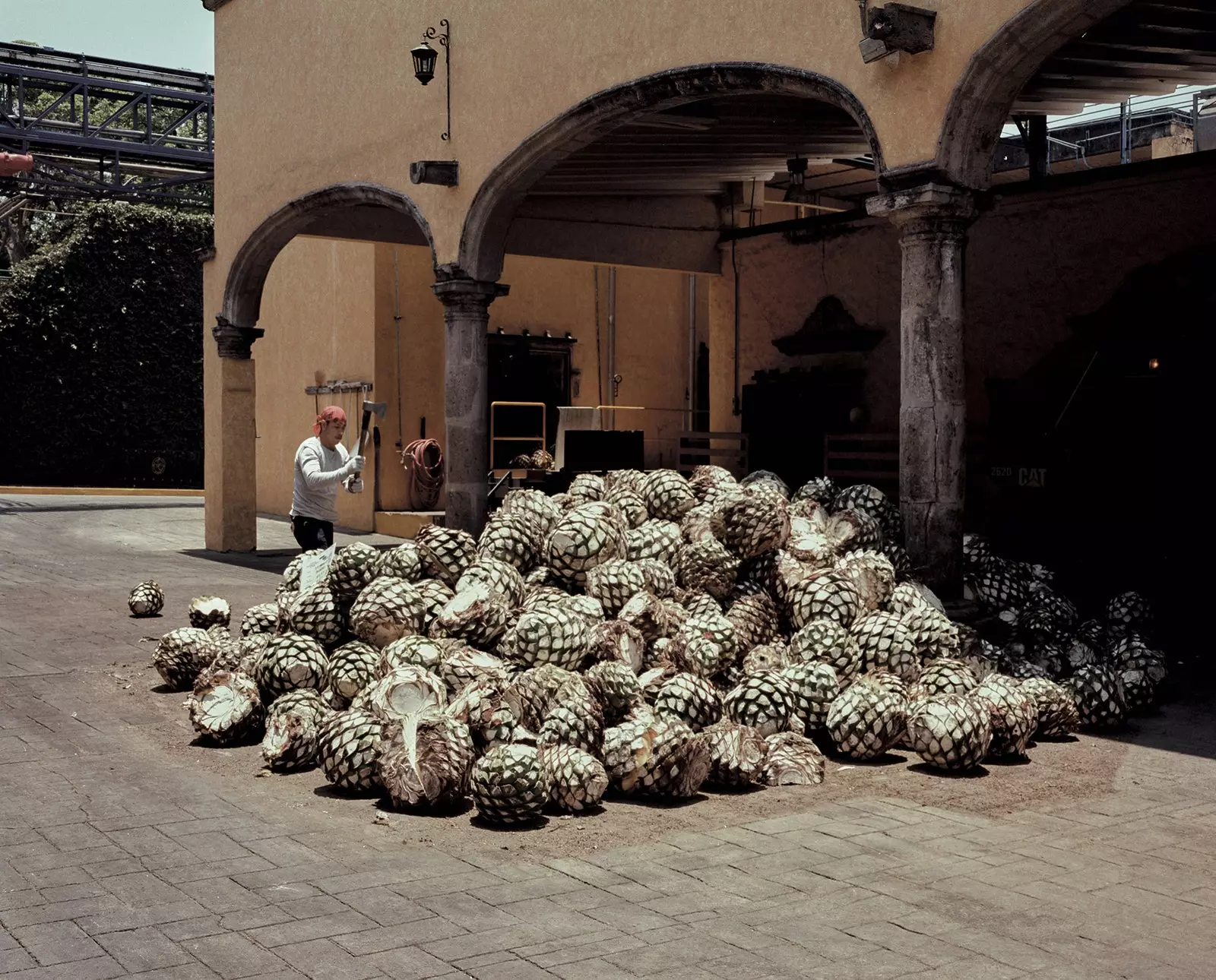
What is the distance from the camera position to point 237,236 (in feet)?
51.8

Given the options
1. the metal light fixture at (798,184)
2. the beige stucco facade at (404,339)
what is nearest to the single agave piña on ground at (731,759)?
the metal light fixture at (798,184)

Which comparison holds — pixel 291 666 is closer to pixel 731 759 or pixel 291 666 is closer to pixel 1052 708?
pixel 731 759

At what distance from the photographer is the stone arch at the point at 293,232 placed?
1466cm

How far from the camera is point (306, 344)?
20.8 m

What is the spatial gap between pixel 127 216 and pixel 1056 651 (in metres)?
23.8

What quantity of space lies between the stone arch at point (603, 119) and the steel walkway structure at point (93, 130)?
13.0 m

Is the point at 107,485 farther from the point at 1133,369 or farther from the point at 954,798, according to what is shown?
the point at 954,798

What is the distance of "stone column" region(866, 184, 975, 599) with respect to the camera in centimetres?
776

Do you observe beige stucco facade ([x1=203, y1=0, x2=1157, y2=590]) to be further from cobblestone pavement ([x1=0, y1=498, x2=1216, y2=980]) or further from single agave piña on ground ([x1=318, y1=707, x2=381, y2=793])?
single agave piña on ground ([x1=318, y1=707, x2=381, y2=793])

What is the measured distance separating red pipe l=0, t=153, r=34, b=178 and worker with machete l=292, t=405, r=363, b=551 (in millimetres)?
15061

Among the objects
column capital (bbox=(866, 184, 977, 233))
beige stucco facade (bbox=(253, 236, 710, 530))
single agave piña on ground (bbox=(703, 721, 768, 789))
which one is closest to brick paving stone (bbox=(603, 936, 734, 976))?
single agave piña on ground (bbox=(703, 721, 768, 789))

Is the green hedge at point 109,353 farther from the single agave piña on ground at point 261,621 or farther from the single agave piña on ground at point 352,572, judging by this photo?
the single agave piña on ground at point 352,572

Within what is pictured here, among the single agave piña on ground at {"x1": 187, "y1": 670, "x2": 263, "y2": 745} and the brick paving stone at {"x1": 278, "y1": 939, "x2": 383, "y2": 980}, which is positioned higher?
the single agave piña on ground at {"x1": 187, "y1": 670, "x2": 263, "y2": 745}

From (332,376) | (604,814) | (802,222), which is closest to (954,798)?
(604,814)
